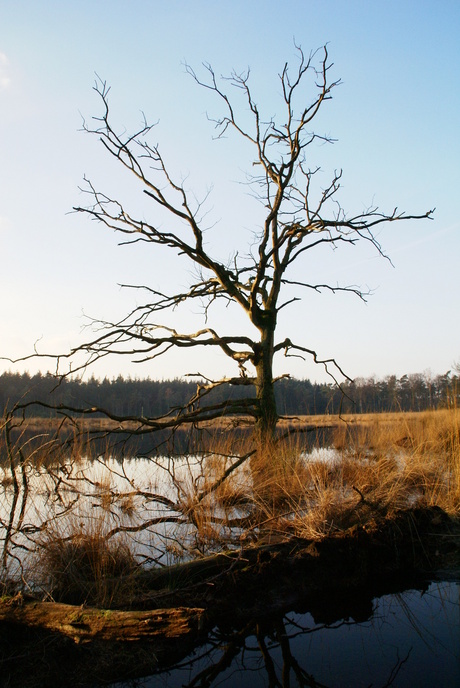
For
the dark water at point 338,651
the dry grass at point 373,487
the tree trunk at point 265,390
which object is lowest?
the dark water at point 338,651

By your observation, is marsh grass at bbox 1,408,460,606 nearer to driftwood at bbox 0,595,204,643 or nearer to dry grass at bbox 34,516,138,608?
dry grass at bbox 34,516,138,608

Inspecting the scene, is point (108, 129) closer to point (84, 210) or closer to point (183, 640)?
point (84, 210)

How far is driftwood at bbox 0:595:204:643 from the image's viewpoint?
9.29 feet

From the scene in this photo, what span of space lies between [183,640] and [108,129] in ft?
21.3

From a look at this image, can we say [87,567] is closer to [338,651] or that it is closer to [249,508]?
[338,651]

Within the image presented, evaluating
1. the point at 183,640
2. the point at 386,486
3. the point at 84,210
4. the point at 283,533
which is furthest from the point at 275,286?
the point at 183,640

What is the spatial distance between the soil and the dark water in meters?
0.10

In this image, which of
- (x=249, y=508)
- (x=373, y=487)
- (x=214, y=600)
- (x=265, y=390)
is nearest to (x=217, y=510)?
(x=249, y=508)

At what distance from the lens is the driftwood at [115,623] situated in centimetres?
283

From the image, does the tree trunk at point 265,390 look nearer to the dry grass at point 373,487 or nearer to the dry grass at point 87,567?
the dry grass at point 373,487

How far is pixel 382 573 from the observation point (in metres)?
4.00

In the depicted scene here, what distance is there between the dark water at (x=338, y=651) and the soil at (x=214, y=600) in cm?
10

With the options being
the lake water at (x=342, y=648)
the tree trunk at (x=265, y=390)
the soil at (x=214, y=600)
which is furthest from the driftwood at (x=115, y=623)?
the tree trunk at (x=265, y=390)

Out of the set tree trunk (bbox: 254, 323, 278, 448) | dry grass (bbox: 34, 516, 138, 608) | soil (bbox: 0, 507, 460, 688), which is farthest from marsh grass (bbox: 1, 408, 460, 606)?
tree trunk (bbox: 254, 323, 278, 448)
